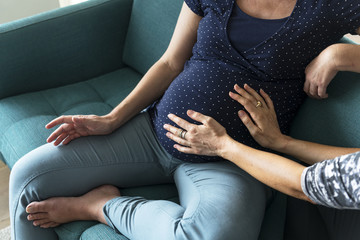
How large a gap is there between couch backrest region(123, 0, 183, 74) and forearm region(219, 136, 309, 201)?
701 mm

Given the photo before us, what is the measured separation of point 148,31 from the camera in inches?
72.9

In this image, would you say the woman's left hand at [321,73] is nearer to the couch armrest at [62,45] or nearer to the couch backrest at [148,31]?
the couch backrest at [148,31]

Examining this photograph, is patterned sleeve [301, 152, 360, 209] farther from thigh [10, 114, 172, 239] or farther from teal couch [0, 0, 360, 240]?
teal couch [0, 0, 360, 240]

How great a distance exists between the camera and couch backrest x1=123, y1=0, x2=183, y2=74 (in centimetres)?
175

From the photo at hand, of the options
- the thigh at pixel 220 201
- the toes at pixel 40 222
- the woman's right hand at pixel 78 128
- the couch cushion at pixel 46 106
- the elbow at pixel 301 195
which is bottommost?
the toes at pixel 40 222

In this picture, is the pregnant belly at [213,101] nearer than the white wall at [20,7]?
Yes

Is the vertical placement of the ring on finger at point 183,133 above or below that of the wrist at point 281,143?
below

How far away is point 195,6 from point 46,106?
2.43 ft

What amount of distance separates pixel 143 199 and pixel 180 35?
0.56m

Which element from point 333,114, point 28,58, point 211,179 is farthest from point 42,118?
point 333,114

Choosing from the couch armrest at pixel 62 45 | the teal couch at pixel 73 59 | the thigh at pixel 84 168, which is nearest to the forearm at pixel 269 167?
the thigh at pixel 84 168

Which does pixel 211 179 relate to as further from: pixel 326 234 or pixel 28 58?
pixel 28 58

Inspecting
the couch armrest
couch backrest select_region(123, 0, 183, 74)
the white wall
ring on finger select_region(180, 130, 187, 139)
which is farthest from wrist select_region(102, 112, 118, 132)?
the white wall

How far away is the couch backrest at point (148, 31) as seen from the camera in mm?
1755
